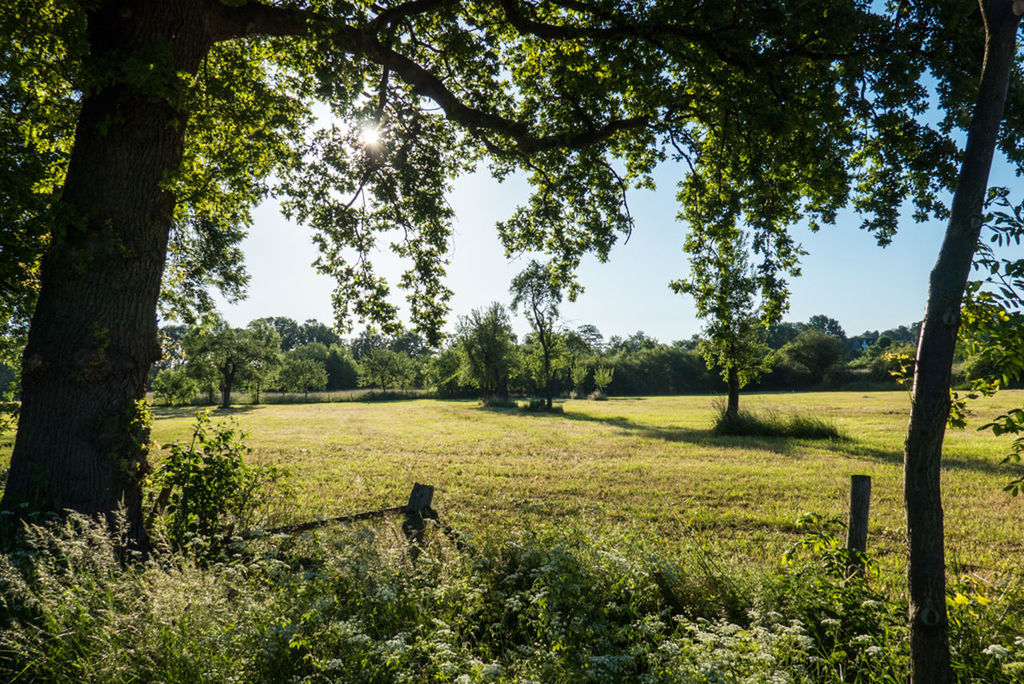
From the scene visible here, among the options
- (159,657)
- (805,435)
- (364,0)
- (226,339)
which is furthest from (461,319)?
(159,657)

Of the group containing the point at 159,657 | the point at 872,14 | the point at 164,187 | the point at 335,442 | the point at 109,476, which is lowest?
the point at 335,442

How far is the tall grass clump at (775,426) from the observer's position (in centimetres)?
1764

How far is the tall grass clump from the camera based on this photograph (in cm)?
1764

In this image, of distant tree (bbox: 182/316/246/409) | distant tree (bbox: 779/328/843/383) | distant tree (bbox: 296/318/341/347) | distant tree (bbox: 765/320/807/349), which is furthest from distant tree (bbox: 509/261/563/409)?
distant tree (bbox: 296/318/341/347)

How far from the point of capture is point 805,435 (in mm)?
17766

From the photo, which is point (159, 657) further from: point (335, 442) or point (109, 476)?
point (335, 442)

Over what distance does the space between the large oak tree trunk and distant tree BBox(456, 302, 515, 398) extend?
115ft

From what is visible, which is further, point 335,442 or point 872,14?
point 335,442

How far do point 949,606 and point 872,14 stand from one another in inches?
250

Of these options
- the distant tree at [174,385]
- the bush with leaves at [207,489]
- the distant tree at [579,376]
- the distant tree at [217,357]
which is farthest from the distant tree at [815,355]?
the bush with leaves at [207,489]

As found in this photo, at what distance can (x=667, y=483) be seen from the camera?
1059 cm

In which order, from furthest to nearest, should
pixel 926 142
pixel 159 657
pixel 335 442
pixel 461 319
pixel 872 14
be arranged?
1. pixel 461 319
2. pixel 335 442
3. pixel 926 142
4. pixel 872 14
5. pixel 159 657

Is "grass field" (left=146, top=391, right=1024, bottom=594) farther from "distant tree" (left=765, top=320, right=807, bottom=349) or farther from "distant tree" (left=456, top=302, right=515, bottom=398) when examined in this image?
"distant tree" (left=765, top=320, right=807, bottom=349)

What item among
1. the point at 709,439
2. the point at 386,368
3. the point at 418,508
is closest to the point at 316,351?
the point at 386,368
